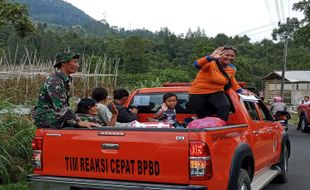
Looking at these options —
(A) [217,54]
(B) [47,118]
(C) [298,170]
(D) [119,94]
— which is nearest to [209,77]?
(A) [217,54]

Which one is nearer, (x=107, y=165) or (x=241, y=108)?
(x=107, y=165)

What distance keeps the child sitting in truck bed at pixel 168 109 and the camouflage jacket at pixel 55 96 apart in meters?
1.85

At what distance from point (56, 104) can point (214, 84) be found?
2057 millimetres

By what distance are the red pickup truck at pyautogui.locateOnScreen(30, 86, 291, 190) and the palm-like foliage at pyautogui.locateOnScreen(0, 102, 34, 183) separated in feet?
6.66

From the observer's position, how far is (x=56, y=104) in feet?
15.7

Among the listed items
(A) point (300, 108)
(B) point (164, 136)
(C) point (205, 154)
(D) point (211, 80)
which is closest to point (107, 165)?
(B) point (164, 136)

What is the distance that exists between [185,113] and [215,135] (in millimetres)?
2761

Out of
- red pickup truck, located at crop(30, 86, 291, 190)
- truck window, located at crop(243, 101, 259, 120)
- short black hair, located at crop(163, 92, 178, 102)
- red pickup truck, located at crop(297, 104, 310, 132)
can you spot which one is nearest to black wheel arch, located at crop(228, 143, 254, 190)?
red pickup truck, located at crop(30, 86, 291, 190)

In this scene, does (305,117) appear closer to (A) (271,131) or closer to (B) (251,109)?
(A) (271,131)

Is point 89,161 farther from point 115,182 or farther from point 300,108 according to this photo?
point 300,108

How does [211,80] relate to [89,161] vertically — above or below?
above

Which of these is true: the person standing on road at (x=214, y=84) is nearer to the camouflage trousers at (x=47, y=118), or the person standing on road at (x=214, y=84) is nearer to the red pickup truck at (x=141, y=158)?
the red pickup truck at (x=141, y=158)

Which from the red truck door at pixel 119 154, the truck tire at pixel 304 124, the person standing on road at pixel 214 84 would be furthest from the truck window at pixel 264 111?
the truck tire at pixel 304 124

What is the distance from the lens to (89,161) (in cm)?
437
